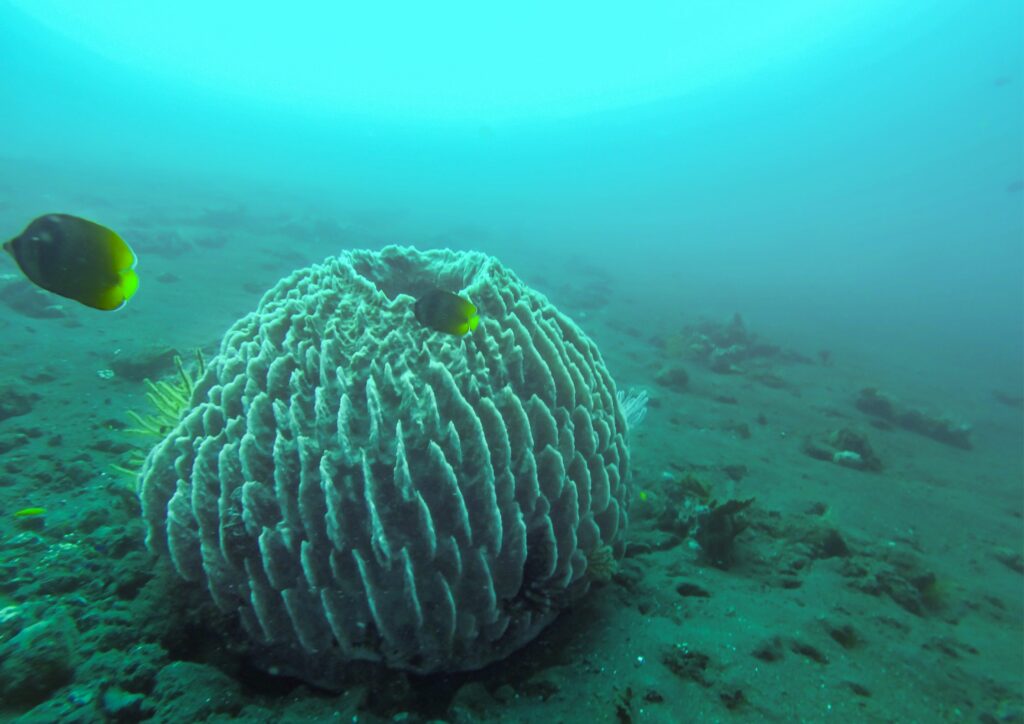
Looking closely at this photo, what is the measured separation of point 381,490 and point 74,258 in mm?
1782

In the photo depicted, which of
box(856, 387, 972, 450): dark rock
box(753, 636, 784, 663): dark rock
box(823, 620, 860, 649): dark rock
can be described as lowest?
box(856, 387, 972, 450): dark rock

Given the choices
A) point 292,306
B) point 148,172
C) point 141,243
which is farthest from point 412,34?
point 292,306

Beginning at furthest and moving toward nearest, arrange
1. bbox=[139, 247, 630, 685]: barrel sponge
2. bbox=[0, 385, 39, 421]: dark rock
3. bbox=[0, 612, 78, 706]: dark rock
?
bbox=[0, 385, 39, 421]: dark rock → bbox=[139, 247, 630, 685]: barrel sponge → bbox=[0, 612, 78, 706]: dark rock

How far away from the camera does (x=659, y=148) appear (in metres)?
96.3

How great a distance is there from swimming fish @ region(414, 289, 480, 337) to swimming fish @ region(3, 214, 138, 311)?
4.55 feet

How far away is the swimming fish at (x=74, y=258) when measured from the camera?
6.94 ft

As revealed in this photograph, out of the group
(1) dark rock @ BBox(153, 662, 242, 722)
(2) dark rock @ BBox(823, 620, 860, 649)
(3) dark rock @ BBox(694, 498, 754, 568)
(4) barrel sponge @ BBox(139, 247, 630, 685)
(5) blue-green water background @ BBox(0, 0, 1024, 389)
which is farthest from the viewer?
(5) blue-green water background @ BBox(0, 0, 1024, 389)

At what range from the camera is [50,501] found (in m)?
3.63

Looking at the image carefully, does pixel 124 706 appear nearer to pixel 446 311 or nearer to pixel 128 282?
pixel 128 282

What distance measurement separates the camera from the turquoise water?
294cm

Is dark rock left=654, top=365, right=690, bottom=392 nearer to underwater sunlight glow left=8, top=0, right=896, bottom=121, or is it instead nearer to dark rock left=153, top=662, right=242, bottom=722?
dark rock left=153, top=662, right=242, bottom=722

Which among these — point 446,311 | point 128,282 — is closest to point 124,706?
point 128,282

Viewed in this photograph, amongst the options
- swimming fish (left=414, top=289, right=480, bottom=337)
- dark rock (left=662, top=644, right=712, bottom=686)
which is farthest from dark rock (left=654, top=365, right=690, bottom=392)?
swimming fish (left=414, top=289, right=480, bottom=337)

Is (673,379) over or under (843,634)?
under
